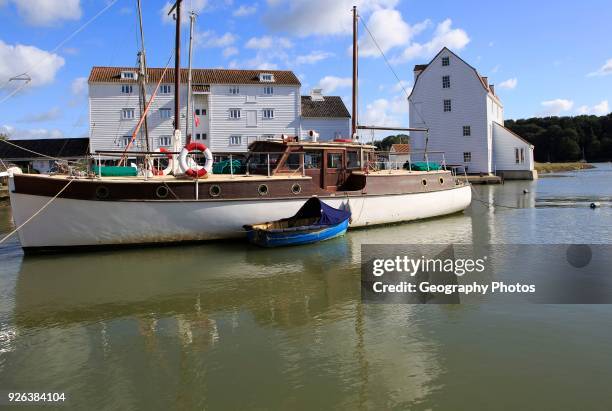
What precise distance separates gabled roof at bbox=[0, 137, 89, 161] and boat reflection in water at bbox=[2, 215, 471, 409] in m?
40.0

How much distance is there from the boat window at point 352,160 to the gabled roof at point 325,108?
1251 inches

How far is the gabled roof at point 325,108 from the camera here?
50656mm

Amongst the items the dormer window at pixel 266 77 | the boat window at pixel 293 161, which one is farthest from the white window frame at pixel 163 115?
the boat window at pixel 293 161

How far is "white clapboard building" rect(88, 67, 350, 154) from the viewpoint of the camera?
45.8 metres

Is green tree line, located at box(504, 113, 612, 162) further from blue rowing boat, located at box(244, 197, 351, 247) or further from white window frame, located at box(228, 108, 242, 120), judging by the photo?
blue rowing boat, located at box(244, 197, 351, 247)

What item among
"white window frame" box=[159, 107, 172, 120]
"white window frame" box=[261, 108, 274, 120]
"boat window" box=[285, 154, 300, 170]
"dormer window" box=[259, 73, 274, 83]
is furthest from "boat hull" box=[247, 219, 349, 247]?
"dormer window" box=[259, 73, 274, 83]

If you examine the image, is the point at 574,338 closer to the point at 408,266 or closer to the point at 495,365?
the point at 495,365

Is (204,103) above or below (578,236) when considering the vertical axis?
above

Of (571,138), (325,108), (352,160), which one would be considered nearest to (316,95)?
(325,108)

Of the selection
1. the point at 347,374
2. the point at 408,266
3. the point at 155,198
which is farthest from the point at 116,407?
the point at 155,198

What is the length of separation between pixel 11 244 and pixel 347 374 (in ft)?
48.0

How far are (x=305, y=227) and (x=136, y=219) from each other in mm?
5191

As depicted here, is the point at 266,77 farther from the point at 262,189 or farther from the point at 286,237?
the point at 286,237

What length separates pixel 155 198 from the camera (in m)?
14.8
